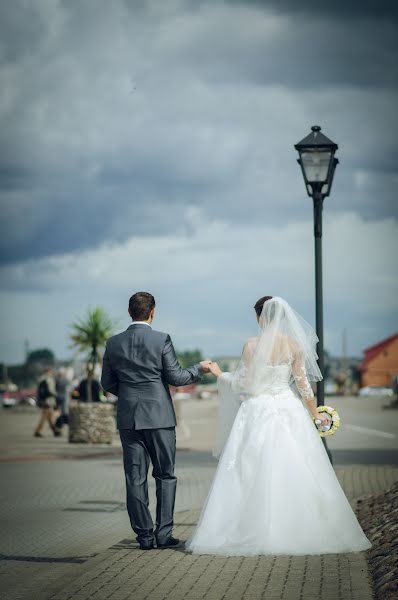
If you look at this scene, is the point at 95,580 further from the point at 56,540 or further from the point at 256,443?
the point at 56,540

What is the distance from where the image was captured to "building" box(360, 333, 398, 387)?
133m

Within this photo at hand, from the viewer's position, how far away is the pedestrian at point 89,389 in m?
24.5

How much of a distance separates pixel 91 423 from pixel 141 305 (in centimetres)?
1535

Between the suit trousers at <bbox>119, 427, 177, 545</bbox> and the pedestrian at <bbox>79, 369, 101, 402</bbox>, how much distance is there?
16.8 m

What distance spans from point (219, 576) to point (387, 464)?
35.4 feet

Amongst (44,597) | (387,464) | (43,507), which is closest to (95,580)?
(44,597)

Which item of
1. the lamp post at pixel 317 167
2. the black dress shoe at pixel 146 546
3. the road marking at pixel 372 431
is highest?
the lamp post at pixel 317 167

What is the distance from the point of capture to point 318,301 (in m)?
11.3

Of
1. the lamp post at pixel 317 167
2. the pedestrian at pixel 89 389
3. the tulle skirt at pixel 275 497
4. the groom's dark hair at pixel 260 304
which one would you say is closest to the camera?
the tulle skirt at pixel 275 497

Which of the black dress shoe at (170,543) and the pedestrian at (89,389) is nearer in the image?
the black dress shoe at (170,543)

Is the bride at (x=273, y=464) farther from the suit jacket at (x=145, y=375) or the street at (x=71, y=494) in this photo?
the street at (x=71, y=494)

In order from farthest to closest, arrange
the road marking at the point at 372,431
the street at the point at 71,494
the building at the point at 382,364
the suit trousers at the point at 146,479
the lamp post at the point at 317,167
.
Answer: the building at the point at 382,364
the road marking at the point at 372,431
the lamp post at the point at 317,167
the street at the point at 71,494
the suit trousers at the point at 146,479

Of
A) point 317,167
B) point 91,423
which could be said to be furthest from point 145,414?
point 91,423

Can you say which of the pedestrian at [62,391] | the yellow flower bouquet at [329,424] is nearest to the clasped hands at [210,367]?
the yellow flower bouquet at [329,424]
